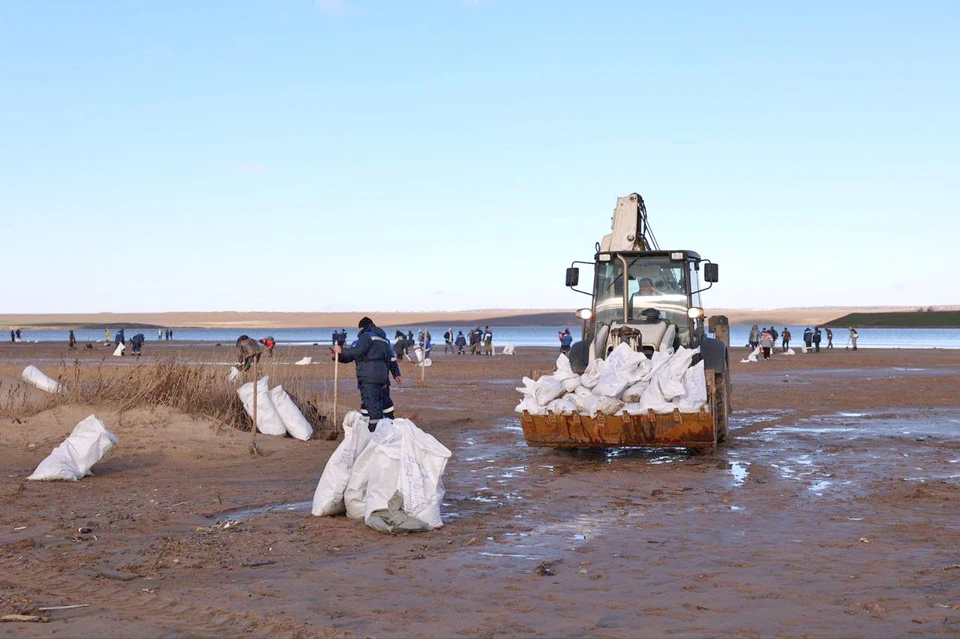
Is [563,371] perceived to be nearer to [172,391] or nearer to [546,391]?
[546,391]

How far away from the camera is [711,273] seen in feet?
43.3

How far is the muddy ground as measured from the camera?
5.33m

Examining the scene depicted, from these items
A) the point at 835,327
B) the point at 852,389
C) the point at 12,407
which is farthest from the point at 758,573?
the point at 835,327

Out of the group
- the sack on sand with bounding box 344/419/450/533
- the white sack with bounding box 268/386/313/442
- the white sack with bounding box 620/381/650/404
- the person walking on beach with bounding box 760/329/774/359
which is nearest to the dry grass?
the white sack with bounding box 268/386/313/442

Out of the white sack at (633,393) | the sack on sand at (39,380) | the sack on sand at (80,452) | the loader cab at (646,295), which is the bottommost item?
the sack on sand at (80,452)

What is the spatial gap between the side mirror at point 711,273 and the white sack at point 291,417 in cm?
591

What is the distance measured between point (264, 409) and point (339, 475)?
6.29 metres

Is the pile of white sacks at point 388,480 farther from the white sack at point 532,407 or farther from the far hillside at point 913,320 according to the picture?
the far hillside at point 913,320

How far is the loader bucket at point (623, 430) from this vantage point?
11.3 m

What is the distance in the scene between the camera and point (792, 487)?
9.82 meters

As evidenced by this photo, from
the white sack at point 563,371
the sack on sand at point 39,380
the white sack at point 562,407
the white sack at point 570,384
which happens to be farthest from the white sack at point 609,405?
the sack on sand at point 39,380

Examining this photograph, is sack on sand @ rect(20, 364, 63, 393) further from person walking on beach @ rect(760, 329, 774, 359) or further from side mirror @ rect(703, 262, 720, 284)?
person walking on beach @ rect(760, 329, 774, 359)

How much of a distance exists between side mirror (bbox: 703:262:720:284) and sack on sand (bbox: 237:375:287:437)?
6206mm

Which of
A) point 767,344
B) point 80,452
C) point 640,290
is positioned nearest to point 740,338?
point 767,344
